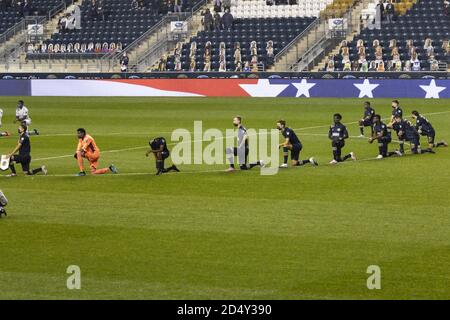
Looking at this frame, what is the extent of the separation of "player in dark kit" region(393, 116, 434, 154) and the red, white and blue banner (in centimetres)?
2645

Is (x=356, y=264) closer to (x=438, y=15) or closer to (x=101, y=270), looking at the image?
(x=101, y=270)

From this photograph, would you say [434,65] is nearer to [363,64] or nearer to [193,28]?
[363,64]

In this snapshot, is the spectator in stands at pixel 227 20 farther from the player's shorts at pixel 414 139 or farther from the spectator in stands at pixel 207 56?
the player's shorts at pixel 414 139

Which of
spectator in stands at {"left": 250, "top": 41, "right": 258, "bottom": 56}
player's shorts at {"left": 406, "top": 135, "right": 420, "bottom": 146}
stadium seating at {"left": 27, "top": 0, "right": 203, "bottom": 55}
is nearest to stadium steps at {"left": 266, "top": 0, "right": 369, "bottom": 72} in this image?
spectator in stands at {"left": 250, "top": 41, "right": 258, "bottom": 56}

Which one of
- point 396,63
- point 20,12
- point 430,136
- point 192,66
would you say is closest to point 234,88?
point 192,66

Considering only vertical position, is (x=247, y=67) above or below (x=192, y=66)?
below

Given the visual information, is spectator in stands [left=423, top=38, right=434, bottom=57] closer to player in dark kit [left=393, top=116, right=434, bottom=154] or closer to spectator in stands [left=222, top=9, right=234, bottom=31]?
spectator in stands [left=222, top=9, right=234, bottom=31]

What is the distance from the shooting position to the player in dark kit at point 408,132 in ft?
119

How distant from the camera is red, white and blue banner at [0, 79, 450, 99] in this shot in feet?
207

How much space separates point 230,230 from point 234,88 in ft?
156

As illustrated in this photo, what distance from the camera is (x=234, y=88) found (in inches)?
2687

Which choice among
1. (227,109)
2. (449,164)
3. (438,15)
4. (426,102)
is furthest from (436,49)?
(449,164)

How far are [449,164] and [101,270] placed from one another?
1872cm

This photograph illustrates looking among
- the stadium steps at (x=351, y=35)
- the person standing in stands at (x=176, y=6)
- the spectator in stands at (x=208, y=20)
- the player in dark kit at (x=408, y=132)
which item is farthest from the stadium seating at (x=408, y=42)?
the player in dark kit at (x=408, y=132)
